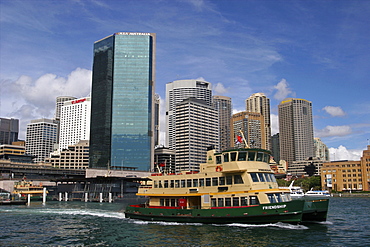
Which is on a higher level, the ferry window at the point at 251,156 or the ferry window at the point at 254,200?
the ferry window at the point at 251,156

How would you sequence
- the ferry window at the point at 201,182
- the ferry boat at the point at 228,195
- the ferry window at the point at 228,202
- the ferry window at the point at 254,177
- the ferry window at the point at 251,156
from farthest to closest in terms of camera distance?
the ferry window at the point at 201,182 < the ferry window at the point at 251,156 < the ferry window at the point at 228,202 < the ferry window at the point at 254,177 < the ferry boat at the point at 228,195

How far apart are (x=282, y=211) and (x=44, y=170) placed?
15502 centimetres

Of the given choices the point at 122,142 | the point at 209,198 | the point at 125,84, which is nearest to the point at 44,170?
the point at 122,142

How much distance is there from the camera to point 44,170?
554 ft

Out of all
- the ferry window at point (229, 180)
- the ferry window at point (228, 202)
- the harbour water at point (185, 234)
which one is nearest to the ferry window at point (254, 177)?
the ferry window at point (229, 180)

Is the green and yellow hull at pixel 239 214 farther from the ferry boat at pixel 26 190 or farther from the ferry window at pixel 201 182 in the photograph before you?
the ferry boat at pixel 26 190

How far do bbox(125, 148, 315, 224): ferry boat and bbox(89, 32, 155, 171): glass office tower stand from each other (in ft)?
424

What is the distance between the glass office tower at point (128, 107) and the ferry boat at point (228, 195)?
424 ft

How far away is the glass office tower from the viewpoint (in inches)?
6895

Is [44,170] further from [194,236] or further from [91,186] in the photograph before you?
[194,236]

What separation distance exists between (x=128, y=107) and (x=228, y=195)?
463 feet

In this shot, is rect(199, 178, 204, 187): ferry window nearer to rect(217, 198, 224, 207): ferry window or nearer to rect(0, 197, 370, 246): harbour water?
rect(217, 198, 224, 207): ferry window

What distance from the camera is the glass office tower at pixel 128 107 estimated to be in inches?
6895

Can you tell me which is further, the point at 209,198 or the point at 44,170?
the point at 44,170
